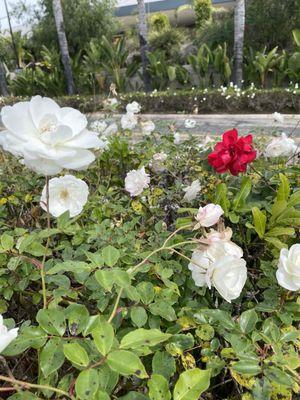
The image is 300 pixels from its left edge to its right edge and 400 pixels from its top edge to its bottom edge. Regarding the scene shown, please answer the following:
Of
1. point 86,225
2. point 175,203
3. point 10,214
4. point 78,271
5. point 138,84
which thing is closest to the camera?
point 78,271

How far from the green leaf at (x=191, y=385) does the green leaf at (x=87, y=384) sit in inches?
5.5

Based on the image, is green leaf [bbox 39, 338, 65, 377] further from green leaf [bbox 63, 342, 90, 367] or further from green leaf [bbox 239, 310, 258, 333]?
green leaf [bbox 239, 310, 258, 333]

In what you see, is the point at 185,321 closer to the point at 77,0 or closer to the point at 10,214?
the point at 10,214

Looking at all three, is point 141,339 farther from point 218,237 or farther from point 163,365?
point 218,237

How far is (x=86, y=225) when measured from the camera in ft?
4.60

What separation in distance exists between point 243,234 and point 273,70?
11.5 meters

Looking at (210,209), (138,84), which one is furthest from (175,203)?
(138,84)

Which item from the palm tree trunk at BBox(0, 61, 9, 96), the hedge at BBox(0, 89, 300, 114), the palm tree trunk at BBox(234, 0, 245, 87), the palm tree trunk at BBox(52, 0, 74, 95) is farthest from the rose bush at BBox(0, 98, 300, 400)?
the palm tree trunk at BBox(0, 61, 9, 96)

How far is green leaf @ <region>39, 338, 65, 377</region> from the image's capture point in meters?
0.69

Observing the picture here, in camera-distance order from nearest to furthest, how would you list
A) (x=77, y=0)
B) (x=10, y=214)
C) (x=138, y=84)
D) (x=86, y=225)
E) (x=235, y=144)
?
(x=235, y=144) < (x=86, y=225) < (x=10, y=214) < (x=138, y=84) < (x=77, y=0)

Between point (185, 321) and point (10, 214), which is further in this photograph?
point (10, 214)

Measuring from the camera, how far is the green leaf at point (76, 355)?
0.63 m

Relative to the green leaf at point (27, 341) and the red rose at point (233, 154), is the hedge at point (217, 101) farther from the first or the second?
the green leaf at point (27, 341)

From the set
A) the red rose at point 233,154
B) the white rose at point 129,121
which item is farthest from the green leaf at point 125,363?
the white rose at point 129,121
